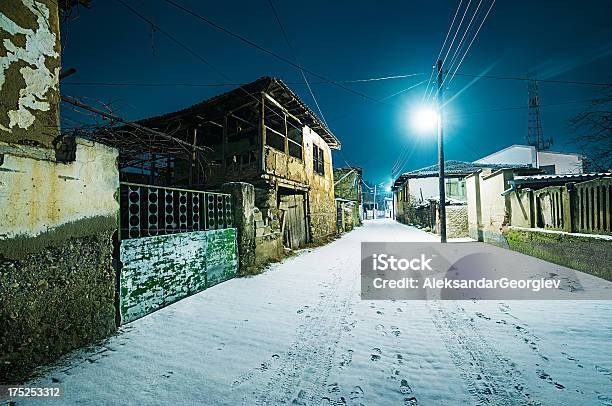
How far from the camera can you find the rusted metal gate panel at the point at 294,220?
1128cm

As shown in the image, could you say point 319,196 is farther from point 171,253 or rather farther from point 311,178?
point 171,253

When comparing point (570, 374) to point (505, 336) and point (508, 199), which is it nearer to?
point (505, 336)

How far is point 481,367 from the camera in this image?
103 inches

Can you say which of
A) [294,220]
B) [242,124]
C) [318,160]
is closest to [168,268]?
[294,220]

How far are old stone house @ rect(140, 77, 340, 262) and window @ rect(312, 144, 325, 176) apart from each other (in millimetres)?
58

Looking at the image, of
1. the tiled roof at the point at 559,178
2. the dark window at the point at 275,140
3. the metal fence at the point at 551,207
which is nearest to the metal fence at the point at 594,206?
the metal fence at the point at 551,207

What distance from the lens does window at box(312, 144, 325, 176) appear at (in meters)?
14.9

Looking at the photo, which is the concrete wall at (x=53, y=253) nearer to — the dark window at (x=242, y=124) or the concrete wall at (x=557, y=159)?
the dark window at (x=242, y=124)

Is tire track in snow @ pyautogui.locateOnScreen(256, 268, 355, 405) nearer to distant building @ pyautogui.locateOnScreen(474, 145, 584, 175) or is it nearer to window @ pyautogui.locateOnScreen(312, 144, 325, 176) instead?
window @ pyautogui.locateOnScreen(312, 144, 325, 176)

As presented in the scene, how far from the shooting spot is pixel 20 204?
258cm

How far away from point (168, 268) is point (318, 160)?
39.6ft

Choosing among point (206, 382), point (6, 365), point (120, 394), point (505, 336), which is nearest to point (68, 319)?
point (6, 365)

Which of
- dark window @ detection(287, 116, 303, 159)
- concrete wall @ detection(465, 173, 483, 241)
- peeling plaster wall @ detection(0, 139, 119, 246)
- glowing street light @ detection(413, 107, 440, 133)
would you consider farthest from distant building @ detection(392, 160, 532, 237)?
peeling plaster wall @ detection(0, 139, 119, 246)

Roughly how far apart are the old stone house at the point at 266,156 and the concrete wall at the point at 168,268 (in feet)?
5.30
